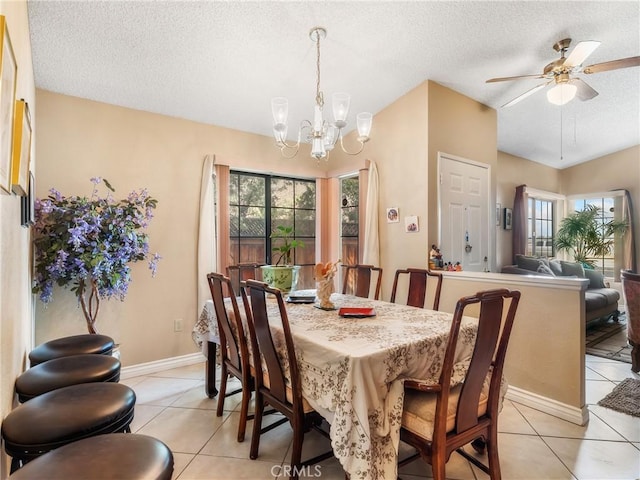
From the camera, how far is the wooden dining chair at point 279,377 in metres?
1.63

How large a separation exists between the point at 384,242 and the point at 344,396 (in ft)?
8.35

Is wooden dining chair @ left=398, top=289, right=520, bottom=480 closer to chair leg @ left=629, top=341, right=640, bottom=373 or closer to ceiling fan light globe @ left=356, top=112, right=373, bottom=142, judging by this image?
ceiling fan light globe @ left=356, top=112, right=373, bottom=142

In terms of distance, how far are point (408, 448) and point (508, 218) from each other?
4.50m

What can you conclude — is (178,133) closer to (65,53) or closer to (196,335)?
(65,53)

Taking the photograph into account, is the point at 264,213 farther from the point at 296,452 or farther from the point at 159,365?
the point at 296,452

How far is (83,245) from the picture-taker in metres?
2.45

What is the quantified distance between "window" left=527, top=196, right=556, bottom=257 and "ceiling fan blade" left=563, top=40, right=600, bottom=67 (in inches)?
155

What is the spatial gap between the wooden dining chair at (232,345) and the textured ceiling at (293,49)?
70.0 inches

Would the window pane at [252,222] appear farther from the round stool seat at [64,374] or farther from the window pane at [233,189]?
the round stool seat at [64,374]

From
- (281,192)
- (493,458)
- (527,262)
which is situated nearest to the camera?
(493,458)

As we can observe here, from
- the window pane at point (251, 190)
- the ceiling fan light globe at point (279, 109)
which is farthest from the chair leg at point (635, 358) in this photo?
the window pane at point (251, 190)

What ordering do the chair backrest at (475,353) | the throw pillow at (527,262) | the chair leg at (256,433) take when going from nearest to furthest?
the chair backrest at (475,353) < the chair leg at (256,433) < the throw pillow at (527,262)

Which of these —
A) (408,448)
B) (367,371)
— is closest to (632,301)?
(408,448)

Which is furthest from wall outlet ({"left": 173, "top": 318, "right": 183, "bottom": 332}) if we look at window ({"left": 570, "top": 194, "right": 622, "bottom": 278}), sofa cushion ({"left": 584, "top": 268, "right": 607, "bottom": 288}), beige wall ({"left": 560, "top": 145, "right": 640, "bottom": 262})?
beige wall ({"left": 560, "top": 145, "right": 640, "bottom": 262})
